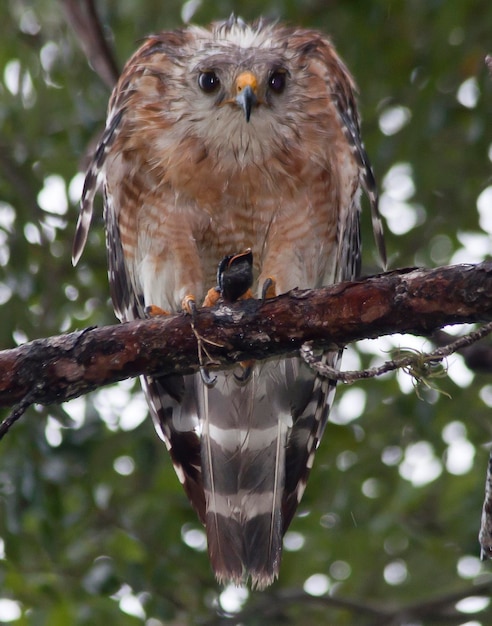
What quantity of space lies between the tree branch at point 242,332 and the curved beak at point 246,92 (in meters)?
1.17

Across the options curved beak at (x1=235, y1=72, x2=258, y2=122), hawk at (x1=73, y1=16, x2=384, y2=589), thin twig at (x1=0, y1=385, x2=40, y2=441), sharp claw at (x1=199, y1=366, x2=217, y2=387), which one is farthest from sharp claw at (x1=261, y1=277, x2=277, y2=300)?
thin twig at (x1=0, y1=385, x2=40, y2=441)

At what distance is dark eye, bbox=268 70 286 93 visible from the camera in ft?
13.9

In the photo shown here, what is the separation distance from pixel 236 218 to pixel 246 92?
0.52 m

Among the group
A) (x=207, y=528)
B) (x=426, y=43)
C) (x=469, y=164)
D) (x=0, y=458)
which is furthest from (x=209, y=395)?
(x=426, y=43)

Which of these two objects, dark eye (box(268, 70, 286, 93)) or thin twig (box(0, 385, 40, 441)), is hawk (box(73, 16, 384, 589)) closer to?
dark eye (box(268, 70, 286, 93))

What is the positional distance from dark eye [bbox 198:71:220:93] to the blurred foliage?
0.69m

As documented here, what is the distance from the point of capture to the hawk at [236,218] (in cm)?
409

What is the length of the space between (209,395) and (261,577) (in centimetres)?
82

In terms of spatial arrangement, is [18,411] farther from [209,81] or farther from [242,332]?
[209,81]

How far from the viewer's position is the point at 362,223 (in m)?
4.99

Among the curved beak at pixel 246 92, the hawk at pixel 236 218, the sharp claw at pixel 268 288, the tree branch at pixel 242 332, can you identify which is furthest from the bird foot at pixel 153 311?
the curved beak at pixel 246 92

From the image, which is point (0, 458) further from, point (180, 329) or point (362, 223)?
point (362, 223)

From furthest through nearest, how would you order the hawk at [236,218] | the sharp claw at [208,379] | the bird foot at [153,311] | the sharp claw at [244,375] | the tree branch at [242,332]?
the sharp claw at [244,375] < the hawk at [236,218] < the bird foot at [153,311] < the sharp claw at [208,379] < the tree branch at [242,332]

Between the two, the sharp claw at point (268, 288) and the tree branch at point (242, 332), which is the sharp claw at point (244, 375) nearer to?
the sharp claw at point (268, 288)
